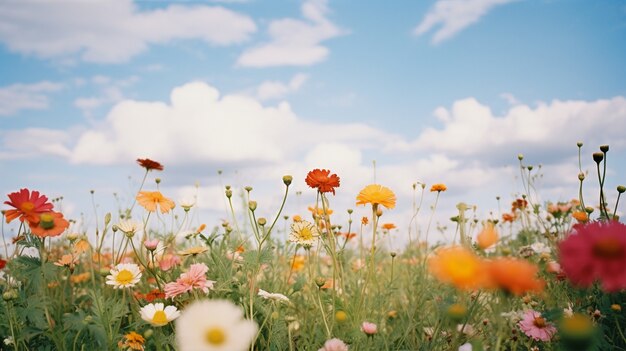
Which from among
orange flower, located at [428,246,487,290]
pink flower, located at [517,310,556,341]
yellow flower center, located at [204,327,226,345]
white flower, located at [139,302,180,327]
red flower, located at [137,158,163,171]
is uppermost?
red flower, located at [137,158,163,171]

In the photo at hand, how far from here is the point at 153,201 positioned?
2082 mm

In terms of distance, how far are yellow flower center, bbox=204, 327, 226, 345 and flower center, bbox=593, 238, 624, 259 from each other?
0.61m

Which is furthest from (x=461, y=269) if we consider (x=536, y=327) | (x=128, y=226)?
(x=128, y=226)

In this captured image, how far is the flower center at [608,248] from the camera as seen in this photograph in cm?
75

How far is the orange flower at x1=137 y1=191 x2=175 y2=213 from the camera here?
2031mm

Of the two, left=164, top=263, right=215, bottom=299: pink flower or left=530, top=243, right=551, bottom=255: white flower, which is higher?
left=164, top=263, right=215, bottom=299: pink flower

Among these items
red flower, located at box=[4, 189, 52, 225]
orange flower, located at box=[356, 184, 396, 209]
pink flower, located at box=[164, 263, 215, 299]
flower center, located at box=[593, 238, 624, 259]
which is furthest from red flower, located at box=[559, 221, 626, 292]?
red flower, located at box=[4, 189, 52, 225]

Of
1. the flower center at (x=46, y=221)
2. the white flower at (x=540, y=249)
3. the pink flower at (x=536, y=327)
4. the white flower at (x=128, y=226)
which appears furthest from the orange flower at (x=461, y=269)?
the white flower at (x=540, y=249)

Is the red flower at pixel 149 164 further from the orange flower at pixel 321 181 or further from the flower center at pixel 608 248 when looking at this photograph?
the flower center at pixel 608 248

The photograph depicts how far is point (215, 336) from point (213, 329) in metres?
0.01

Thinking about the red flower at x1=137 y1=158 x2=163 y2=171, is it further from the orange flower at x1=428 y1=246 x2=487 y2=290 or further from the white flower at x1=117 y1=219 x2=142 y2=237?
the orange flower at x1=428 y1=246 x2=487 y2=290

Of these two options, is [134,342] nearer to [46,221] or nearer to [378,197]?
[46,221]

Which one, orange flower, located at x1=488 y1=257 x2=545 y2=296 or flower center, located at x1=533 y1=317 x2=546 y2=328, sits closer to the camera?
orange flower, located at x1=488 y1=257 x2=545 y2=296

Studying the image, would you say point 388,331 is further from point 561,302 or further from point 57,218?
point 57,218
